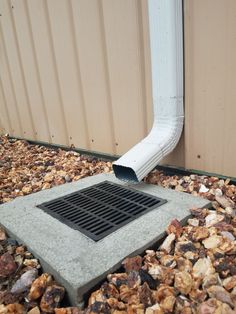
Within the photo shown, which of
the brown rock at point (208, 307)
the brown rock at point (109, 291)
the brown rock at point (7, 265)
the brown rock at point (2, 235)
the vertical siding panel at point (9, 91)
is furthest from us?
the vertical siding panel at point (9, 91)

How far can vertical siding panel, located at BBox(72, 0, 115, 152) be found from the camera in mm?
2049

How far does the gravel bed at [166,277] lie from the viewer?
0.87 metres

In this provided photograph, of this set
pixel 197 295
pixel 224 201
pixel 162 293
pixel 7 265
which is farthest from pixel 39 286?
pixel 224 201

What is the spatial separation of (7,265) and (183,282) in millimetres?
680

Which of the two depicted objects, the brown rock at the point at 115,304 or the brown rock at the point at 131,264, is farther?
the brown rock at the point at 131,264

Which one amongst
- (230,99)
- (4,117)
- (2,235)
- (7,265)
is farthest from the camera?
(4,117)

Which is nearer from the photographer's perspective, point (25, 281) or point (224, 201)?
point (25, 281)

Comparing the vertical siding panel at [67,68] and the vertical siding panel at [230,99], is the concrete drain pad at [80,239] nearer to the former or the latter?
the vertical siding panel at [230,99]

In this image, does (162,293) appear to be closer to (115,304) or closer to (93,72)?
(115,304)

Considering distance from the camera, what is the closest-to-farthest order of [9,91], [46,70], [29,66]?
[46,70]
[29,66]
[9,91]

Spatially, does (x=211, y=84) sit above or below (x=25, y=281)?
above

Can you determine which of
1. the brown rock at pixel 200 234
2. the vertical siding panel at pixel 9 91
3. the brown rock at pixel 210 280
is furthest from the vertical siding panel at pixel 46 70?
the brown rock at pixel 210 280

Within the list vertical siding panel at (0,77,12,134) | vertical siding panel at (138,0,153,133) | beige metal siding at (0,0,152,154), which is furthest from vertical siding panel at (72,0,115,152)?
vertical siding panel at (0,77,12,134)

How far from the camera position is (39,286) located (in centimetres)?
97
